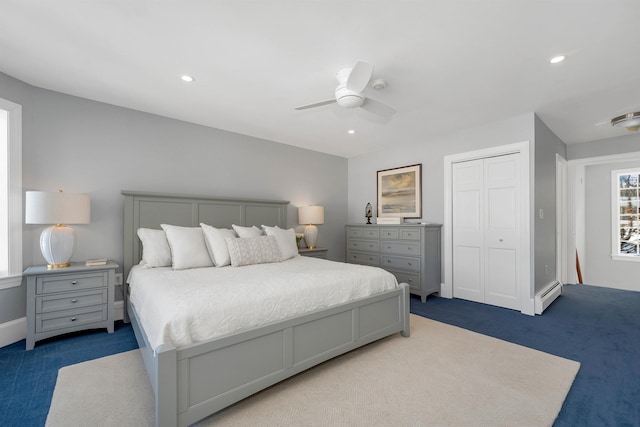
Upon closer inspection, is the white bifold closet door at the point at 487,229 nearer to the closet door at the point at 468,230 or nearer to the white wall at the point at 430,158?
the closet door at the point at 468,230

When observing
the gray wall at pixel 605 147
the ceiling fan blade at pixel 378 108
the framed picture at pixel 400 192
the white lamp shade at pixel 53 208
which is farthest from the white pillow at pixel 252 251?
the gray wall at pixel 605 147

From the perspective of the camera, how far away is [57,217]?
2660 mm

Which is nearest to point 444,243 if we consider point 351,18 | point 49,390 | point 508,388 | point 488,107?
point 488,107

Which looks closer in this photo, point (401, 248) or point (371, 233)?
point (401, 248)

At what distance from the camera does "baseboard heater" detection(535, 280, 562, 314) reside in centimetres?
354

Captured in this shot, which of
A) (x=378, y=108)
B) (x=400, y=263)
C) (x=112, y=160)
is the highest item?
(x=378, y=108)

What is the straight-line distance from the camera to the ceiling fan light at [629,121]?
134 inches

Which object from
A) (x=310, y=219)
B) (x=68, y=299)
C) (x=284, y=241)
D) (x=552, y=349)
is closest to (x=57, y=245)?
(x=68, y=299)

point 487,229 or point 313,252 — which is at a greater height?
point 487,229

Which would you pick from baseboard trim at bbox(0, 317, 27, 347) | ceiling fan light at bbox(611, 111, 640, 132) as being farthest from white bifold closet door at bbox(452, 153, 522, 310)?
baseboard trim at bbox(0, 317, 27, 347)

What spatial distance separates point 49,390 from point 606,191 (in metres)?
8.31

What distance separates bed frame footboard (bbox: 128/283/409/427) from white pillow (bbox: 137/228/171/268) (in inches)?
22.7

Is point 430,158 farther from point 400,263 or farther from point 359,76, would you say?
point 359,76

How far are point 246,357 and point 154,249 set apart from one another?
187 centimetres
